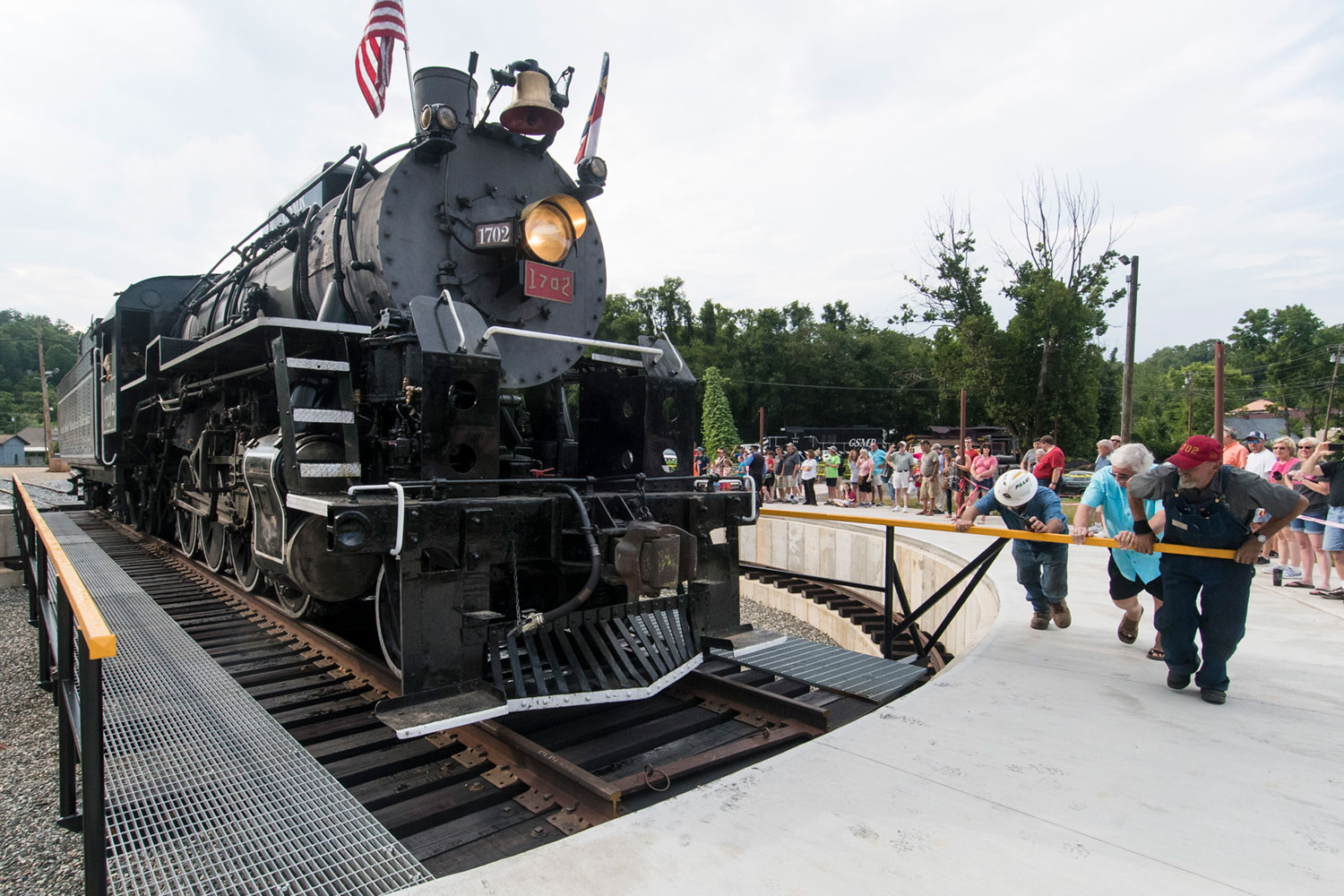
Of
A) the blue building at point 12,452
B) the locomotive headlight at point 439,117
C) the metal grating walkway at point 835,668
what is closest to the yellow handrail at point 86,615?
the locomotive headlight at point 439,117

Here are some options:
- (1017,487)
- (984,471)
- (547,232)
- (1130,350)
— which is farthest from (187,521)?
(1130,350)

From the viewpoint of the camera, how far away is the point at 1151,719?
3.56 meters

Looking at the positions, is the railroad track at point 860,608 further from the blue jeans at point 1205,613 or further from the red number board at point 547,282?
the red number board at point 547,282

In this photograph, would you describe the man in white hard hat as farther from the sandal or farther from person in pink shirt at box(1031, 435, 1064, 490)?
person in pink shirt at box(1031, 435, 1064, 490)

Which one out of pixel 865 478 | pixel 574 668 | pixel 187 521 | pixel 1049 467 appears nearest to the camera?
pixel 574 668

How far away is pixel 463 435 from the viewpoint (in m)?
3.40

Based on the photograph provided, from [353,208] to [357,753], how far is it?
2.95 metres

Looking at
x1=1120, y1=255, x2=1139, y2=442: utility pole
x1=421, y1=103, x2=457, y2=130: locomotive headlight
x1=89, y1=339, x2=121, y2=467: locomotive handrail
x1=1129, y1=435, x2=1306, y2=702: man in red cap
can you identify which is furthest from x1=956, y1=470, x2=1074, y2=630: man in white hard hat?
x1=1120, y1=255, x2=1139, y2=442: utility pole

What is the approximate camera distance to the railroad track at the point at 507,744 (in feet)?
8.80

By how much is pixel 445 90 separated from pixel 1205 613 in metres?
5.06

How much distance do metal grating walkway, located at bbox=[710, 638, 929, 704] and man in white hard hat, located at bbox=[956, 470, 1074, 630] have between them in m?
1.15

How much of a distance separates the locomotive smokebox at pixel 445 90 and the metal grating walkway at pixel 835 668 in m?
3.55

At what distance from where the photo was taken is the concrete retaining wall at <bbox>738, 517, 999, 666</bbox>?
23.7 feet

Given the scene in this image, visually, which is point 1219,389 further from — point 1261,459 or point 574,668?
point 574,668
